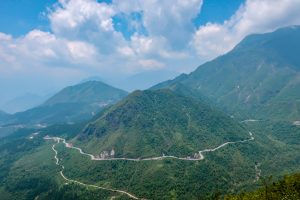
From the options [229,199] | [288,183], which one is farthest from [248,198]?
[288,183]

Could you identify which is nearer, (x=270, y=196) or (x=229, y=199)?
(x=270, y=196)

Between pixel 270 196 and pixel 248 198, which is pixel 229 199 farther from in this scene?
pixel 270 196

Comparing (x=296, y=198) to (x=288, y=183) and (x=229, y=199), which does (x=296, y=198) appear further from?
(x=229, y=199)

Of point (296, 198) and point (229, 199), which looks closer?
point (296, 198)

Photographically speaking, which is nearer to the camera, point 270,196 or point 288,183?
point 270,196

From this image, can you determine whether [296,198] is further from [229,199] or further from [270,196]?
[229,199]

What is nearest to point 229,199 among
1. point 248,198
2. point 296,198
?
point 248,198

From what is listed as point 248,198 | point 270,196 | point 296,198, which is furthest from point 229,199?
point 296,198
